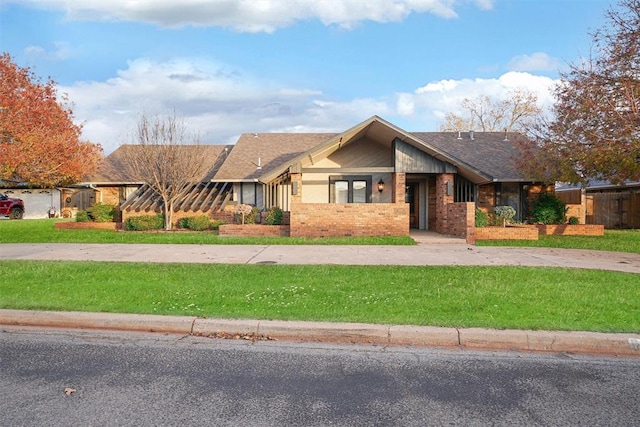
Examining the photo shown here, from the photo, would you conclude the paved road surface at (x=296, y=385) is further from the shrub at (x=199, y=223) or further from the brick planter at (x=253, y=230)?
the shrub at (x=199, y=223)

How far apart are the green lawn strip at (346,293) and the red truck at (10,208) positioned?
22142 millimetres

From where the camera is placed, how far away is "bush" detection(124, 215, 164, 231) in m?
18.5

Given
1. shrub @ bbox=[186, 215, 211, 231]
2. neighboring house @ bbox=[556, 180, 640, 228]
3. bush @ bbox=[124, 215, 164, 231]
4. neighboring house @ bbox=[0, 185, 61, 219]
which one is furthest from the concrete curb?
neighboring house @ bbox=[0, 185, 61, 219]

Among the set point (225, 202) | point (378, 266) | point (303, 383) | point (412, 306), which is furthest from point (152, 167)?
Result: point (303, 383)

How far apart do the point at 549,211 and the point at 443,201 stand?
16.8 feet

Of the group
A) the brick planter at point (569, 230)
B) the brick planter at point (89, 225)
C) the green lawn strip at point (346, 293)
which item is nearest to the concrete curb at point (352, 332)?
the green lawn strip at point (346, 293)

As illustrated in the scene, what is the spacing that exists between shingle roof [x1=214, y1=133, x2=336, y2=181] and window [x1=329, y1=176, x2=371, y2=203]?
2057mm

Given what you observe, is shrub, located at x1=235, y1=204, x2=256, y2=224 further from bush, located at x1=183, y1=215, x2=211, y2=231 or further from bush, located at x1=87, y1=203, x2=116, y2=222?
bush, located at x1=87, y1=203, x2=116, y2=222

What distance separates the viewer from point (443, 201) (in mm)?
17297

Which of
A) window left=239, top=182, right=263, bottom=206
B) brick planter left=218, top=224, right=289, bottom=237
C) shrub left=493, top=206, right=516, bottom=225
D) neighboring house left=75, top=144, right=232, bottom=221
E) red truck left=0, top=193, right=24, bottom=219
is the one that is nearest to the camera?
brick planter left=218, top=224, right=289, bottom=237

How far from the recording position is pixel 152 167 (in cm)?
1875

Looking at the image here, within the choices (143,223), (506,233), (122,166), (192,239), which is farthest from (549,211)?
(122,166)

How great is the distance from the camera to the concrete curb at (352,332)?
5.11 m

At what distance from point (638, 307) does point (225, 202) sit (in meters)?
17.0
